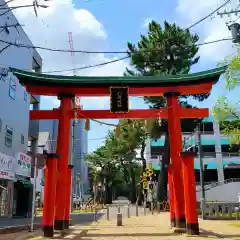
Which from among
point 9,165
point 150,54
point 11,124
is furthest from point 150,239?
point 150,54

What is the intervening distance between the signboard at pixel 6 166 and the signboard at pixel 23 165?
1268mm

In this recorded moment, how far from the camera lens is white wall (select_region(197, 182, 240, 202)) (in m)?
47.5

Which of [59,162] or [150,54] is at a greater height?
[150,54]

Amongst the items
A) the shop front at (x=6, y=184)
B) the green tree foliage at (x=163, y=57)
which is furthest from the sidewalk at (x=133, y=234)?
the green tree foliage at (x=163, y=57)

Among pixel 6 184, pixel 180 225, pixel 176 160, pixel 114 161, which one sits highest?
pixel 114 161

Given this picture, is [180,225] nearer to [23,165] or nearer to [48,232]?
[48,232]

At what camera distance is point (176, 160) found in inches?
592

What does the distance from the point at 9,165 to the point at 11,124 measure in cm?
327

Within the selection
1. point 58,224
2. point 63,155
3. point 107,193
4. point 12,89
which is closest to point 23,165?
point 12,89

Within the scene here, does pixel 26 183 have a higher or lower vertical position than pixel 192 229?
higher

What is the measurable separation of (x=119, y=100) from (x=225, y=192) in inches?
1465

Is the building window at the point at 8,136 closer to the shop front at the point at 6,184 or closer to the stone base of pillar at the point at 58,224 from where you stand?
the shop front at the point at 6,184

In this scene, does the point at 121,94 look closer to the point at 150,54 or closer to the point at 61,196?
the point at 61,196

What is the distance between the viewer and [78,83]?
15.5m
